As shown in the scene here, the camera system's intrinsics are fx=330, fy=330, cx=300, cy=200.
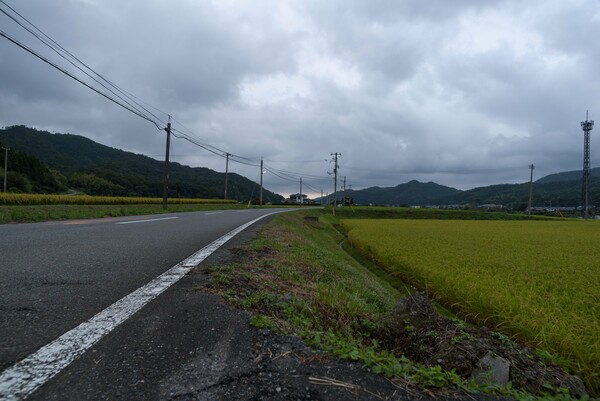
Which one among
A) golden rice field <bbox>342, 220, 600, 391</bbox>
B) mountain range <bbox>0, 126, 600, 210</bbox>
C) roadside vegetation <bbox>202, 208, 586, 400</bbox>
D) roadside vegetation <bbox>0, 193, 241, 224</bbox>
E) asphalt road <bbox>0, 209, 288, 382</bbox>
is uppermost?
mountain range <bbox>0, 126, 600, 210</bbox>

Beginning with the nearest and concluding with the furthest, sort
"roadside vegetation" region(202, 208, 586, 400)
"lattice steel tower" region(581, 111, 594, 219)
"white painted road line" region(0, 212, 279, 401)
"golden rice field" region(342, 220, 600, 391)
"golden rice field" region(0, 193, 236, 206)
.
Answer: "white painted road line" region(0, 212, 279, 401), "roadside vegetation" region(202, 208, 586, 400), "golden rice field" region(342, 220, 600, 391), "golden rice field" region(0, 193, 236, 206), "lattice steel tower" region(581, 111, 594, 219)

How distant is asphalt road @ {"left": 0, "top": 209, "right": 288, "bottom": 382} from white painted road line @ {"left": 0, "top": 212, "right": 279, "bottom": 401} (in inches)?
2.9

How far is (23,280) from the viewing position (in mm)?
3096

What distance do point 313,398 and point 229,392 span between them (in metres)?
0.38

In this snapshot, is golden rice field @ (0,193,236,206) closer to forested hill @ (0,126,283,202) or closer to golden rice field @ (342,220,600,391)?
golden rice field @ (342,220,600,391)

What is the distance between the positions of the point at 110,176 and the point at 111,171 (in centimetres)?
314

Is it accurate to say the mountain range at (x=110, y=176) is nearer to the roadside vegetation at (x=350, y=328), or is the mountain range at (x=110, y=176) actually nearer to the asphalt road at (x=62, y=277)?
the asphalt road at (x=62, y=277)

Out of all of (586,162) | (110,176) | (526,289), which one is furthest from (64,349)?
(110,176)

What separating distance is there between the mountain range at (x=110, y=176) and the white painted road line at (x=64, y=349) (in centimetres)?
6213

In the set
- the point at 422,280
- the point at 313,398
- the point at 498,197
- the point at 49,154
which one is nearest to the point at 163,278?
the point at 313,398

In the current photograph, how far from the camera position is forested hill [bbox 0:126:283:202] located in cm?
6750

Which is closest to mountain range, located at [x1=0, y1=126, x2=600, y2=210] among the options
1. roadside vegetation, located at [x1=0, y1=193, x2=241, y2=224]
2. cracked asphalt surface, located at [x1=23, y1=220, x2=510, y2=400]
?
roadside vegetation, located at [x1=0, y1=193, x2=241, y2=224]

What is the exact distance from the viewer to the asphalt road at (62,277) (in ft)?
6.73

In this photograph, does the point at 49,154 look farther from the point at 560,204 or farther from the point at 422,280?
the point at 560,204
